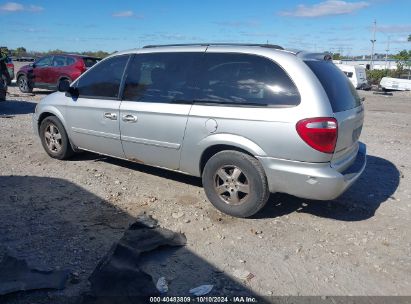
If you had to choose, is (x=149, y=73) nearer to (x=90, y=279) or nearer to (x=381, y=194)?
(x=90, y=279)

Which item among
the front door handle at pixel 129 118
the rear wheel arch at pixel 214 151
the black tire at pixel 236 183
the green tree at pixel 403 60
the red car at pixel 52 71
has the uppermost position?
the green tree at pixel 403 60

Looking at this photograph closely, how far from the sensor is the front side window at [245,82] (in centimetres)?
401

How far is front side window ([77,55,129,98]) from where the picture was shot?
538 cm

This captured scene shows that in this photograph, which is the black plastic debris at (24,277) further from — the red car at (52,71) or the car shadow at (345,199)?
the red car at (52,71)

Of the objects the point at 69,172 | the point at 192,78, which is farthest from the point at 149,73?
the point at 69,172

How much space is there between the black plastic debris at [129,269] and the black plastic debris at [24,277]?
0.89 ft

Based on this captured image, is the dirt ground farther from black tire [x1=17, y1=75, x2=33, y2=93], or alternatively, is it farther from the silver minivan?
black tire [x1=17, y1=75, x2=33, y2=93]

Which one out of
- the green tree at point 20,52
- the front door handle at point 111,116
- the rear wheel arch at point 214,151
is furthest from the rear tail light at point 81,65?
the green tree at point 20,52

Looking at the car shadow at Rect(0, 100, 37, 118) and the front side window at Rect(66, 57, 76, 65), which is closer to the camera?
the car shadow at Rect(0, 100, 37, 118)

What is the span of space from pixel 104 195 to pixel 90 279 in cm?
201

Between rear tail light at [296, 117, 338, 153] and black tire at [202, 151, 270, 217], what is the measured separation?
63 centimetres

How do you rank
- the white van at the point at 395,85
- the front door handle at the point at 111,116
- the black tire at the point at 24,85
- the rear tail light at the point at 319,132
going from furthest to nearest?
the white van at the point at 395,85
the black tire at the point at 24,85
the front door handle at the point at 111,116
the rear tail light at the point at 319,132

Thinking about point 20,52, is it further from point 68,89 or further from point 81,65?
point 68,89

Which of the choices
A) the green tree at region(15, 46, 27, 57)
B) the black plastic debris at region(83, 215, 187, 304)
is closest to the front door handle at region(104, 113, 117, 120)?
the black plastic debris at region(83, 215, 187, 304)
